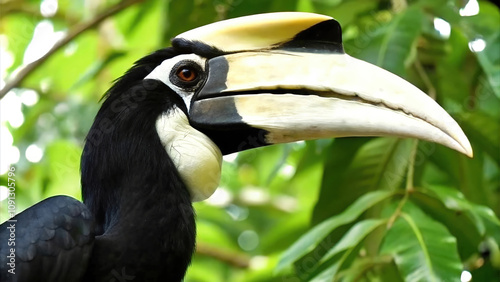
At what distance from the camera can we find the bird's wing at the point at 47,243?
2.12 metres

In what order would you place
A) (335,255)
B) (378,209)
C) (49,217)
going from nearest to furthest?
→ (49,217) < (335,255) < (378,209)

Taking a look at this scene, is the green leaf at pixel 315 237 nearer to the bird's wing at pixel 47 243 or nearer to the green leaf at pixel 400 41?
the green leaf at pixel 400 41

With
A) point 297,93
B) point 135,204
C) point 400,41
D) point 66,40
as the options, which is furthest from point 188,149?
point 66,40

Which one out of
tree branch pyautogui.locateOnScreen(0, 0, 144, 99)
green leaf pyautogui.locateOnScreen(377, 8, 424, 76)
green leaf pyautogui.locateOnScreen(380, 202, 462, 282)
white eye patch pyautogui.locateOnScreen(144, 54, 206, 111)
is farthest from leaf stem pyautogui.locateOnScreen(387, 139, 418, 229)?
tree branch pyautogui.locateOnScreen(0, 0, 144, 99)

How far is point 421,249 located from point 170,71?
2.81 ft

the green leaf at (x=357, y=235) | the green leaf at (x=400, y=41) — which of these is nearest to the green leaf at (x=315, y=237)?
the green leaf at (x=357, y=235)

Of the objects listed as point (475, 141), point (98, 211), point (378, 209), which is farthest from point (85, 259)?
point (475, 141)

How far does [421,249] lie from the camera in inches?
98.0

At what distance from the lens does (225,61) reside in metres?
2.53

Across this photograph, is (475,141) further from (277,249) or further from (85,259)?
(85,259)

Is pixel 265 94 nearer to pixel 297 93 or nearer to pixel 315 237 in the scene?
pixel 297 93

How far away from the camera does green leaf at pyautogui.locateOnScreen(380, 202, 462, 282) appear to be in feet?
7.93

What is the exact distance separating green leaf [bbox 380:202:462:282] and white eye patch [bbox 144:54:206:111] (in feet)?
2.27

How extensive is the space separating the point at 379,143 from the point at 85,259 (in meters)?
1.34
